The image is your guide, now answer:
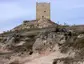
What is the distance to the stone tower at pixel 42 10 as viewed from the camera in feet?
332

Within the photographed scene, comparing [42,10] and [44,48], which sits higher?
[42,10]

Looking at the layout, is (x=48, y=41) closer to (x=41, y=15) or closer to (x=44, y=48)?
(x=44, y=48)

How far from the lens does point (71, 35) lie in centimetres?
6881

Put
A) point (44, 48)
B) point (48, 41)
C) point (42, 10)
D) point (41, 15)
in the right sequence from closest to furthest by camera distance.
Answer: point (44, 48) < point (48, 41) < point (42, 10) < point (41, 15)

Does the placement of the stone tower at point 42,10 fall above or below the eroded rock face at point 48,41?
above

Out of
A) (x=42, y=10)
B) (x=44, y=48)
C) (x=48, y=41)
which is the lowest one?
(x=44, y=48)

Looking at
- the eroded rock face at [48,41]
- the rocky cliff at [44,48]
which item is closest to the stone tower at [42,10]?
the rocky cliff at [44,48]

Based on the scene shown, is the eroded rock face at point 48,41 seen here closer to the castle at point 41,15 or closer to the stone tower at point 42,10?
the castle at point 41,15

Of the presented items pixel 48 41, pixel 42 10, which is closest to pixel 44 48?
pixel 48 41

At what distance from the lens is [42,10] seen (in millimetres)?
101125

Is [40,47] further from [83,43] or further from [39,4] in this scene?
[39,4]

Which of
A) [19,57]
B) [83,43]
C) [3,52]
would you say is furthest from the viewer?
[3,52]

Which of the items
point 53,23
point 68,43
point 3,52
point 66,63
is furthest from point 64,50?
point 53,23

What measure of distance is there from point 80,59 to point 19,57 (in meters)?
14.6
